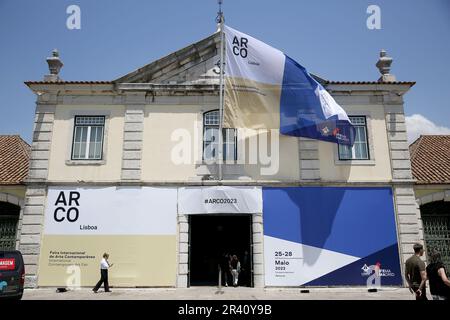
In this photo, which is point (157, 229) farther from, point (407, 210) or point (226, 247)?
point (407, 210)

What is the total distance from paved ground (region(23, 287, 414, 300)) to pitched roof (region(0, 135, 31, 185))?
15.6ft

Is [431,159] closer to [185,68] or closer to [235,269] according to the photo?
[235,269]

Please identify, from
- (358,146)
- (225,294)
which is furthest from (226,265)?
(358,146)

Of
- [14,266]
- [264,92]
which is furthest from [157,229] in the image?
[264,92]

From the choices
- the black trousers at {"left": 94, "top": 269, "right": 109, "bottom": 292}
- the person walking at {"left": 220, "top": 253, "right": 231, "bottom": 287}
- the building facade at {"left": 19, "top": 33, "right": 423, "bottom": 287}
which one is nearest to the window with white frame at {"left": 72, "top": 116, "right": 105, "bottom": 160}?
the building facade at {"left": 19, "top": 33, "right": 423, "bottom": 287}

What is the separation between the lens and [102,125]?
45.4 ft

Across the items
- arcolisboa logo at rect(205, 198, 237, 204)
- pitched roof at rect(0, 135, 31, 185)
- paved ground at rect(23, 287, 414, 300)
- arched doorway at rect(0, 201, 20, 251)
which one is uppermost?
pitched roof at rect(0, 135, 31, 185)

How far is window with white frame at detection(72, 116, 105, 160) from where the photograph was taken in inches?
536

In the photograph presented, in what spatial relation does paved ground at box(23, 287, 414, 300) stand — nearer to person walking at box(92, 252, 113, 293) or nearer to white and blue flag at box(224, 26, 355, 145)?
person walking at box(92, 252, 113, 293)

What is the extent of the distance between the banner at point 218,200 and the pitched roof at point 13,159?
656cm

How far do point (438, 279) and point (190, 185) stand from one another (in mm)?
8897

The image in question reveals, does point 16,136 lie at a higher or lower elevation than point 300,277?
higher

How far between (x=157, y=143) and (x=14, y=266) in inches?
251

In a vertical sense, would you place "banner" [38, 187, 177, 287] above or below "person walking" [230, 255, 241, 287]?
above
